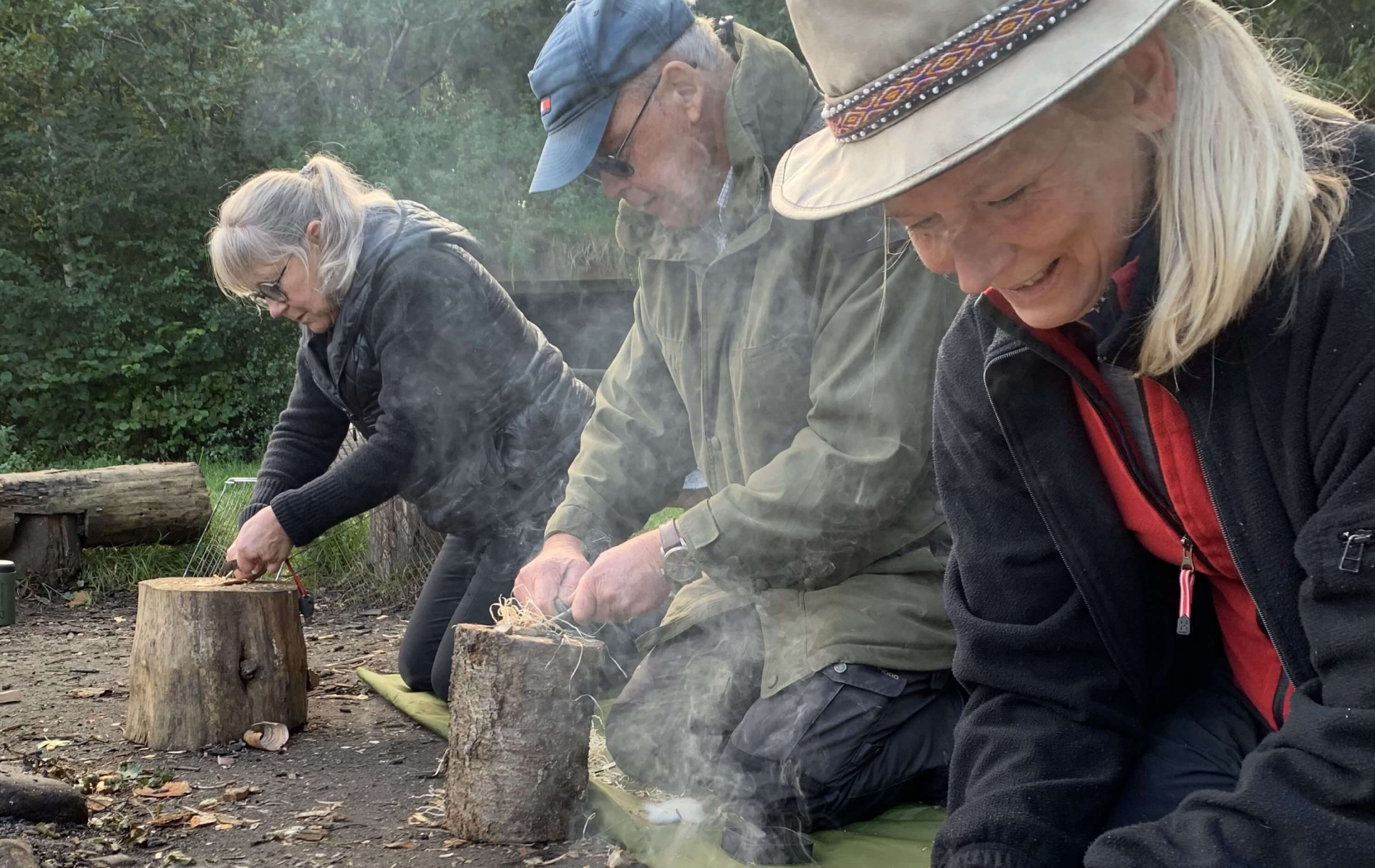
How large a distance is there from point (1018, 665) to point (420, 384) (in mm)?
2964

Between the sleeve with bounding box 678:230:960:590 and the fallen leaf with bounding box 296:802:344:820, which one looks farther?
the fallen leaf with bounding box 296:802:344:820

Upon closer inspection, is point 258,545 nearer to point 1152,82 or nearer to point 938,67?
point 938,67

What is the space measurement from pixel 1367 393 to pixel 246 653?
376cm

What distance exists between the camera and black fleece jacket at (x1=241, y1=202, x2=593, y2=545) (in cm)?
445

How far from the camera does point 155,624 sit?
4.20 m

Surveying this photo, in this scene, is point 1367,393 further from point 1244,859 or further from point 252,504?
point 252,504

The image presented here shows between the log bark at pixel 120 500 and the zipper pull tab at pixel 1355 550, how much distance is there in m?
6.70

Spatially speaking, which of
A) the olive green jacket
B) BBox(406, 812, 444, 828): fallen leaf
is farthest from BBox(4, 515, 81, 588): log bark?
the olive green jacket

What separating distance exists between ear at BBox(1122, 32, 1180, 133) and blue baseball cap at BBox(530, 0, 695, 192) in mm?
1814

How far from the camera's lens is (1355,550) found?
140cm

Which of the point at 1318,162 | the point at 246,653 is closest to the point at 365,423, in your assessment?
the point at 246,653

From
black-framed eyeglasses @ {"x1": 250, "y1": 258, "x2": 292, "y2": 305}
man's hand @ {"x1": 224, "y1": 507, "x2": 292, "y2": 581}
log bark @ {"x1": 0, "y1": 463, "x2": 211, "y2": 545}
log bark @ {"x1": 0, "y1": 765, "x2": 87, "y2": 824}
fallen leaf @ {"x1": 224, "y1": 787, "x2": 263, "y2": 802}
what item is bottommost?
fallen leaf @ {"x1": 224, "y1": 787, "x2": 263, "y2": 802}

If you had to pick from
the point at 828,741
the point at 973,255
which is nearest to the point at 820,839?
the point at 828,741

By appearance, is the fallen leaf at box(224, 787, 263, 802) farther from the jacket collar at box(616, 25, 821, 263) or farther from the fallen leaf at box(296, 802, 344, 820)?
the jacket collar at box(616, 25, 821, 263)
